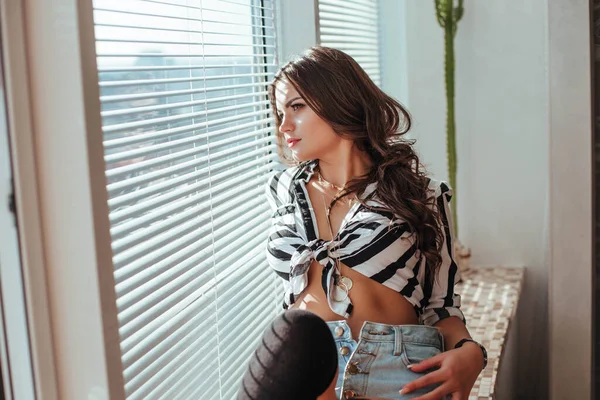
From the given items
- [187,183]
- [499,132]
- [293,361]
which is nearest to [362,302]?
[187,183]

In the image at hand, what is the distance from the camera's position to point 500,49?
11.1 feet

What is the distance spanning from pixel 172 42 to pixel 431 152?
2.10 metres

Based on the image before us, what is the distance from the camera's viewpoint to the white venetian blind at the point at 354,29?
287 centimetres

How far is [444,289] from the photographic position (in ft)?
5.82

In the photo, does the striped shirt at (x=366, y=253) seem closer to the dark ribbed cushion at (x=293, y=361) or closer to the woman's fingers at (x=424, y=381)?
the woman's fingers at (x=424, y=381)

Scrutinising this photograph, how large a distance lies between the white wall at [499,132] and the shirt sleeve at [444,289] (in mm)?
1663

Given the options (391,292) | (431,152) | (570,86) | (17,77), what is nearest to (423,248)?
(391,292)

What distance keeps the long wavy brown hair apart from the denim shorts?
0.71ft

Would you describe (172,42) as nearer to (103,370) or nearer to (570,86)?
(103,370)

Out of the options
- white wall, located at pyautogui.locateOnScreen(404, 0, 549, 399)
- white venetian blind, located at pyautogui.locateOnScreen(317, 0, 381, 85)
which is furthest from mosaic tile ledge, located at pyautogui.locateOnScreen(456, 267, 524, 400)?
white venetian blind, located at pyautogui.locateOnScreen(317, 0, 381, 85)

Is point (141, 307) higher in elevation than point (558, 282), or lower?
higher

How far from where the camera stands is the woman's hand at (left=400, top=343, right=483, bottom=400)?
1573 mm

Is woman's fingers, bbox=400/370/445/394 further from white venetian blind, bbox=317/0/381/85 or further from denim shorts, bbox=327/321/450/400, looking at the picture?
white venetian blind, bbox=317/0/381/85

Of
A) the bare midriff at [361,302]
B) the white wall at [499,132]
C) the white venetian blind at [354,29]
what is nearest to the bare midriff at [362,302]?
the bare midriff at [361,302]
